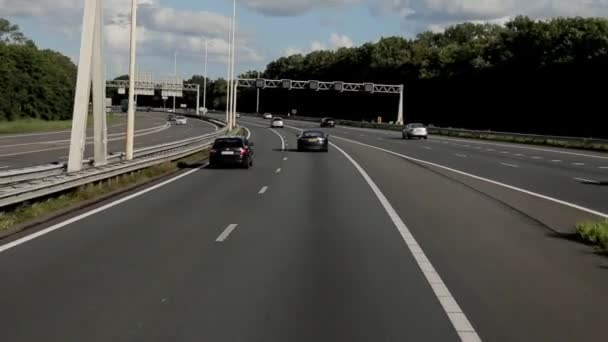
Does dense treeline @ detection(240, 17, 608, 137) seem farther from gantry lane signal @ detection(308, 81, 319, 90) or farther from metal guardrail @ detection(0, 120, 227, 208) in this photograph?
metal guardrail @ detection(0, 120, 227, 208)

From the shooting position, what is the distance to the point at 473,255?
38.4 feet

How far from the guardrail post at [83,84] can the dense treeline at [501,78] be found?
62.5 metres

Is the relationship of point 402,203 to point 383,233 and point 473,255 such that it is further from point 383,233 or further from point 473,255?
point 473,255

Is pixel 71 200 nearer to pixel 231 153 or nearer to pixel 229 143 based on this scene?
pixel 231 153

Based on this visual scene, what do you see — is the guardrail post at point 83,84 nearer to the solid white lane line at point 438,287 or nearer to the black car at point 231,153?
the solid white lane line at point 438,287

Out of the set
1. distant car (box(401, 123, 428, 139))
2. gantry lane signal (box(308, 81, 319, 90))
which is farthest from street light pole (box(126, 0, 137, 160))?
gantry lane signal (box(308, 81, 319, 90))

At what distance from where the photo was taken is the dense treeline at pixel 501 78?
82.2 m

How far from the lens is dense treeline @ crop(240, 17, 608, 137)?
82250mm

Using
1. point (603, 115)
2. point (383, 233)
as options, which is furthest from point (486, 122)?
point (383, 233)

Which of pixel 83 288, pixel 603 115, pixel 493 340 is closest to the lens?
pixel 493 340

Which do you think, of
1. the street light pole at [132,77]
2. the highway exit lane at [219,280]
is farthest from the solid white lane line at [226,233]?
the street light pole at [132,77]

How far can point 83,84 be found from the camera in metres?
20.4

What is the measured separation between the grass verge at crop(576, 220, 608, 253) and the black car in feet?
64.1

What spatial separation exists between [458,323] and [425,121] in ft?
400
